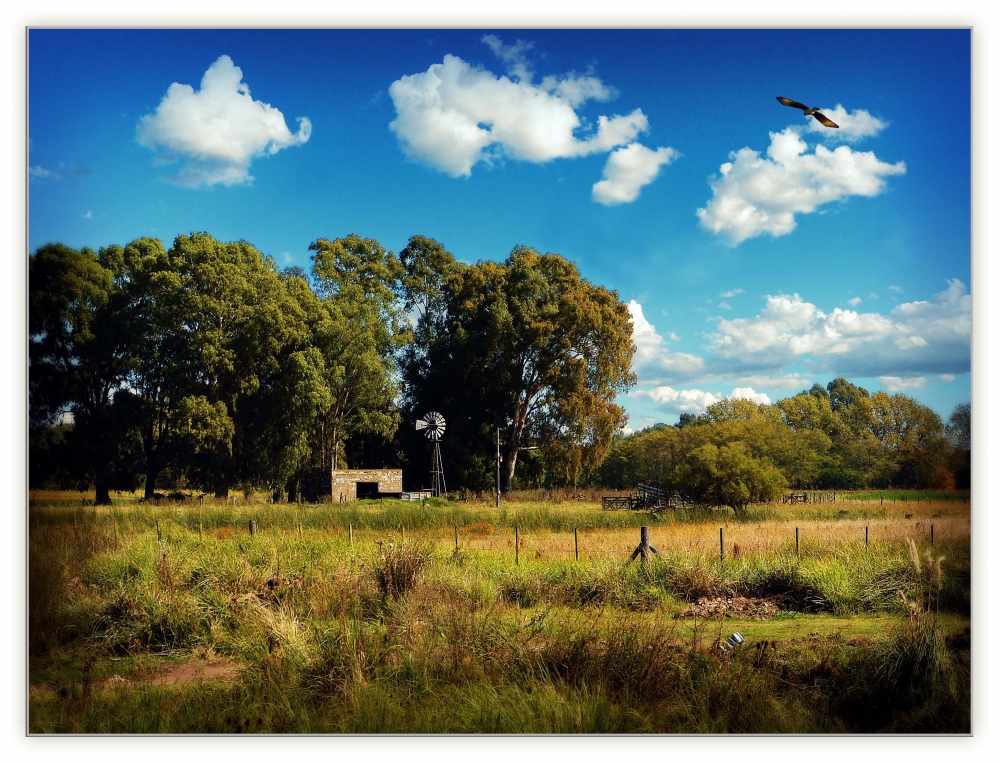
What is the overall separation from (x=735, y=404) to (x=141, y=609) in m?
A: 6.67

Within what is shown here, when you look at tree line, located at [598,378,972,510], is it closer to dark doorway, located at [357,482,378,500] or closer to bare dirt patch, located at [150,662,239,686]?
bare dirt patch, located at [150,662,239,686]

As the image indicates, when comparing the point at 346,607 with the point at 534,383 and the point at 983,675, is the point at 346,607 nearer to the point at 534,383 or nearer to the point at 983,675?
the point at 983,675

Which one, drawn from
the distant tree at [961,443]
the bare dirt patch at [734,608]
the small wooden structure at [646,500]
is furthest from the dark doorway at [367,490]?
the distant tree at [961,443]

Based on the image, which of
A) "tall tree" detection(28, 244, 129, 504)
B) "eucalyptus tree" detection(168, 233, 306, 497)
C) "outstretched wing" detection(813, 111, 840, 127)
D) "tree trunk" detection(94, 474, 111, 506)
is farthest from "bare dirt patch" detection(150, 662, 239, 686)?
"eucalyptus tree" detection(168, 233, 306, 497)

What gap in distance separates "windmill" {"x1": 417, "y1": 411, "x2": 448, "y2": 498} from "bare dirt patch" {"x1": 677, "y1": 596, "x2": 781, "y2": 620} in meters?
12.3

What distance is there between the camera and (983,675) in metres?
4.66

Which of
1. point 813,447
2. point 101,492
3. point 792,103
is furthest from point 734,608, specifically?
point 101,492

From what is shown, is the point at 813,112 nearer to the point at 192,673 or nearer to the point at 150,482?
the point at 192,673

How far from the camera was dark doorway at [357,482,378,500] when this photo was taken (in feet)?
59.7

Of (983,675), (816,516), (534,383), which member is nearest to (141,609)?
(983,675)

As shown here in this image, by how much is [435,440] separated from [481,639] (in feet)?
46.6

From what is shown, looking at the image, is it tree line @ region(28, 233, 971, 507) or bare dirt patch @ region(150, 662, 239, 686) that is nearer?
bare dirt patch @ region(150, 662, 239, 686)

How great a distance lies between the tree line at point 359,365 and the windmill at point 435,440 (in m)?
0.39

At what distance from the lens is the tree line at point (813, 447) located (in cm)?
534
